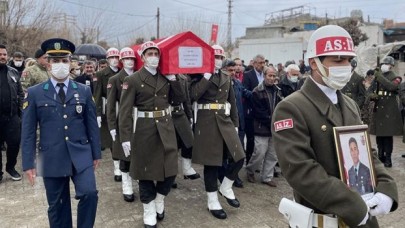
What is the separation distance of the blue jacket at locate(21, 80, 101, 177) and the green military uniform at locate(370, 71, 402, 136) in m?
6.13

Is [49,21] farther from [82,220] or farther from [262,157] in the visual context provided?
[82,220]

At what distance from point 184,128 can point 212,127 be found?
0.51m

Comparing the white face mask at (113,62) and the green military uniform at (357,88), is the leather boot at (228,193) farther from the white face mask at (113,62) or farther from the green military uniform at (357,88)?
the green military uniform at (357,88)

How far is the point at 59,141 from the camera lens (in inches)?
159

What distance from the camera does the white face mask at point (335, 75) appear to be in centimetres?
249

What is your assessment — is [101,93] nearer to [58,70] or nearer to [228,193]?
[228,193]

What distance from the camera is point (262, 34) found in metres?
45.0

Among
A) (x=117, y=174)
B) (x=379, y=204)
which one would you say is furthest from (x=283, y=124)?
(x=117, y=174)

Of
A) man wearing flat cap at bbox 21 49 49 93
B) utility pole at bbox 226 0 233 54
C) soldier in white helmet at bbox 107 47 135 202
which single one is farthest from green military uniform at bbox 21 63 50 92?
utility pole at bbox 226 0 233 54

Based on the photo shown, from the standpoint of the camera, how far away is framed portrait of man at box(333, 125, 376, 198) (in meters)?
2.33

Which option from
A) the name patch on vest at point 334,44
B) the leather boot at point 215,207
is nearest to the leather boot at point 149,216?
the leather boot at point 215,207

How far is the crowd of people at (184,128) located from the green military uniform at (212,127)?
1 cm

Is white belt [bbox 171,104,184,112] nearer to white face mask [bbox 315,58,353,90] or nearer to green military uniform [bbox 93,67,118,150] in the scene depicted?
green military uniform [bbox 93,67,118,150]

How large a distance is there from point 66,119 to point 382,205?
2886 mm
